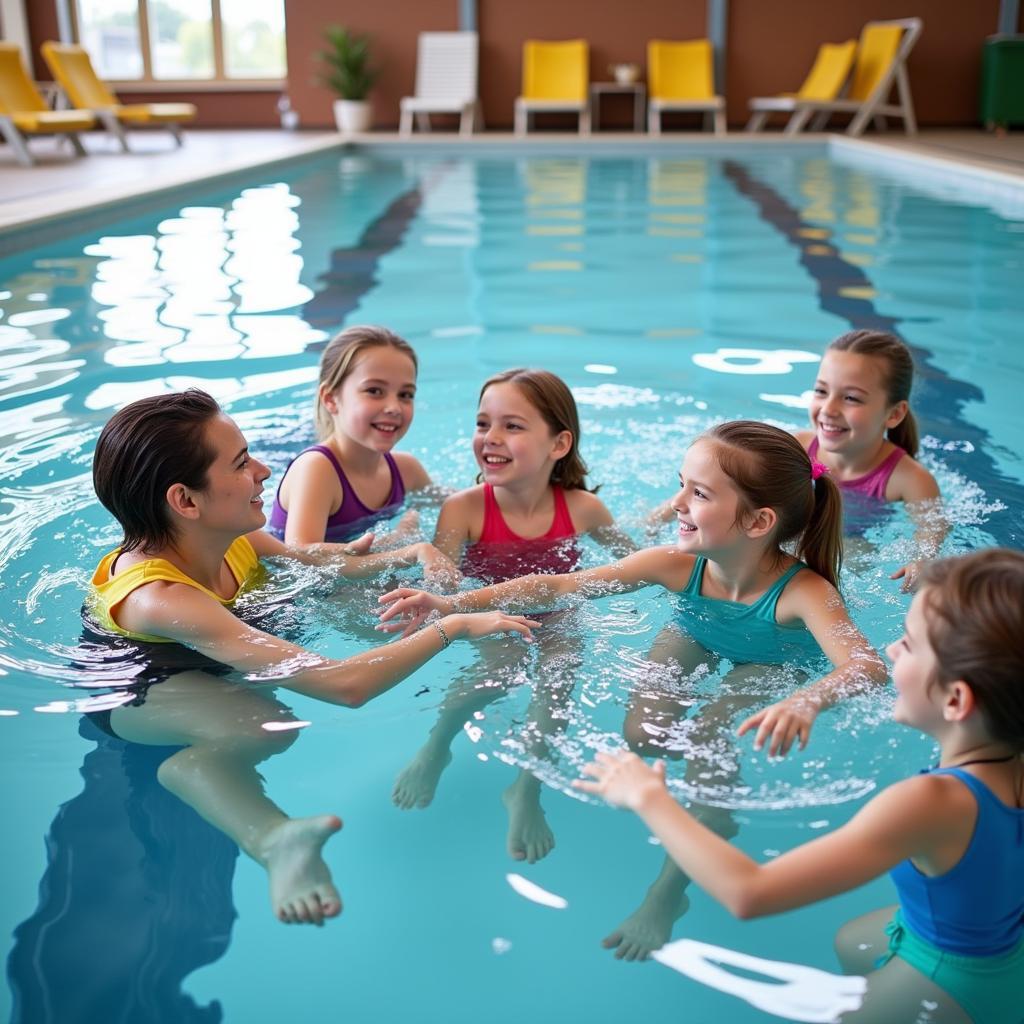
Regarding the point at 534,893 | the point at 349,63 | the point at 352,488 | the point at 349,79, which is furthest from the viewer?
the point at 349,79

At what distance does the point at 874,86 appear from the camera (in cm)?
1561

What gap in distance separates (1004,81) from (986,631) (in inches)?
634

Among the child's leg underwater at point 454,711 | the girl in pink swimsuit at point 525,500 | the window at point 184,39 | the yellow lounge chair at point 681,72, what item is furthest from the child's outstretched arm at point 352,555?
the window at point 184,39

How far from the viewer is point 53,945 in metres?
1.86

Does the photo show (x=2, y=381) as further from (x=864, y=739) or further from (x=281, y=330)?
(x=864, y=739)

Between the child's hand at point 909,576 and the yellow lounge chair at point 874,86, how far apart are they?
1322 cm

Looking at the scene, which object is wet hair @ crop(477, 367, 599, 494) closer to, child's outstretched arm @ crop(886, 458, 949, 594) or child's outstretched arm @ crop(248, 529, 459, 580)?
child's outstretched arm @ crop(248, 529, 459, 580)

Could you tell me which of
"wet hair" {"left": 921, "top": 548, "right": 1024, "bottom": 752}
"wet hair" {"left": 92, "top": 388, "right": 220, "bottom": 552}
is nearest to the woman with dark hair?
"wet hair" {"left": 92, "top": 388, "right": 220, "bottom": 552}

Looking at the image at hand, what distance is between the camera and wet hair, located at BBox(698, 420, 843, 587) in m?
2.60

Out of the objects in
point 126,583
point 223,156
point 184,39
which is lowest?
point 126,583

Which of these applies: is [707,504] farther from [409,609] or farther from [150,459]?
[150,459]

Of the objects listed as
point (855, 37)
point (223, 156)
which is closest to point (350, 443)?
point (223, 156)

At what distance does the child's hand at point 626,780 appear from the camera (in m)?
1.76

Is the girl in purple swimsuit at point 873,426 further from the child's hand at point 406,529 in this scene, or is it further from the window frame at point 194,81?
the window frame at point 194,81
